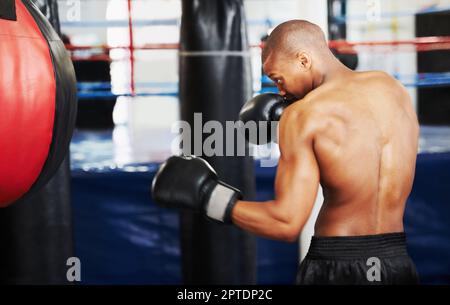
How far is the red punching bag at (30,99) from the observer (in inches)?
48.2

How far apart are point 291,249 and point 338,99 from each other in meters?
1.60

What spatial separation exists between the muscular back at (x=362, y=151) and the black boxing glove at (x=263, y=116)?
0.48 metres

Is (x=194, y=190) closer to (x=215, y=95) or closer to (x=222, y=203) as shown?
(x=222, y=203)

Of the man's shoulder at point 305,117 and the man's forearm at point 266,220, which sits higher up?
the man's shoulder at point 305,117

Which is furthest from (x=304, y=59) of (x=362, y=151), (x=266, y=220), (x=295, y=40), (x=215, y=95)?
(x=215, y=95)

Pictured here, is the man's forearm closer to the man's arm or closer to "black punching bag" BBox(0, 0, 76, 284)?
the man's arm

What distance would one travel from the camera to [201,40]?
2.39 metres

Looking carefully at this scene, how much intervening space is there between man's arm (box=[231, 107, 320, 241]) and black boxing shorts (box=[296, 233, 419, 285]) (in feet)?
0.36

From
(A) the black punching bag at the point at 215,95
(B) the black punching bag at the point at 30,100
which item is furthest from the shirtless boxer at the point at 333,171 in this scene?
(A) the black punching bag at the point at 215,95

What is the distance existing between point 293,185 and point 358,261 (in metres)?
0.22

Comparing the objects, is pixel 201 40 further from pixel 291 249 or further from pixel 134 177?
pixel 291 249

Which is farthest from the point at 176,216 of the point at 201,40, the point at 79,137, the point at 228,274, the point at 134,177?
the point at 79,137

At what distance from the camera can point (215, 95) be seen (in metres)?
2.40

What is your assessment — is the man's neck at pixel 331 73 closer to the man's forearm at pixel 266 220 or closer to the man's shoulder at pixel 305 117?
the man's shoulder at pixel 305 117
